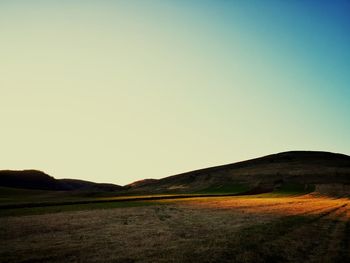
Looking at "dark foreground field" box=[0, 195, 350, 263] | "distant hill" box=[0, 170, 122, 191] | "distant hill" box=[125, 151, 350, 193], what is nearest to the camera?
"dark foreground field" box=[0, 195, 350, 263]

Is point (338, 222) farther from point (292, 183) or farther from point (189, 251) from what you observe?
point (292, 183)

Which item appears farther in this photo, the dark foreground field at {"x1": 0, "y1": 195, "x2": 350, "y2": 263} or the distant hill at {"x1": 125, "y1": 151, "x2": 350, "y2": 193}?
the distant hill at {"x1": 125, "y1": 151, "x2": 350, "y2": 193}

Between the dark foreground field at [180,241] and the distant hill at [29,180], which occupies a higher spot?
the distant hill at [29,180]

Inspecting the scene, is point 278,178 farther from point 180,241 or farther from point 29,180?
point 29,180

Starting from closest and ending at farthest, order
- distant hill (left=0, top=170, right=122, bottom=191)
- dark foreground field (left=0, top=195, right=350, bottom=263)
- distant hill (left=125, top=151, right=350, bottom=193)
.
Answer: dark foreground field (left=0, top=195, right=350, bottom=263) → distant hill (left=125, top=151, right=350, bottom=193) → distant hill (left=0, top=170, right=122, bottom=191)

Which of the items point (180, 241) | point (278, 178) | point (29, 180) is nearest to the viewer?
point (180, 241)

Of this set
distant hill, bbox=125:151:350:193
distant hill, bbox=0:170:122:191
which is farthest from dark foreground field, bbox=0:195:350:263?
distant hill, bbox=0:170:122:191

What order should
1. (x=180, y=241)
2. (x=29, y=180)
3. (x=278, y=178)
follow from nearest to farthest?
1. (x=180, y=241)
2. (x=278, y=178)
3. (x=29, y=180)

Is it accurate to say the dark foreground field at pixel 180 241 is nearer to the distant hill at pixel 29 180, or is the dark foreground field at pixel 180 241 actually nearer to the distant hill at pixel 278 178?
the distant hill at pixel 278 178

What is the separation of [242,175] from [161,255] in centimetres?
10501

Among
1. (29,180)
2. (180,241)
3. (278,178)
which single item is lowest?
(180,241)

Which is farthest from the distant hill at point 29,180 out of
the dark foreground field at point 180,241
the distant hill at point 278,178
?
the dark foreground field at point 180,241

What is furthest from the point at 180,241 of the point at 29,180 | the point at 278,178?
the point at 29,180

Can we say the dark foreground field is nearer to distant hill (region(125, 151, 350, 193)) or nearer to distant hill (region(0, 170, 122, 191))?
distant hill (region(125, 151, 350, 193))
